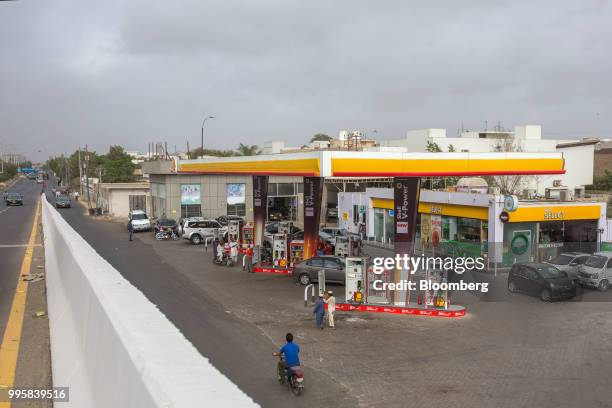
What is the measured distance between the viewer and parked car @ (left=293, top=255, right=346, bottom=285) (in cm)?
2163

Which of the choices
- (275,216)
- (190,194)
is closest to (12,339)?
(190,194)

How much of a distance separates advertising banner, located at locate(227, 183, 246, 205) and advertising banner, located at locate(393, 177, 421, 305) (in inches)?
1175

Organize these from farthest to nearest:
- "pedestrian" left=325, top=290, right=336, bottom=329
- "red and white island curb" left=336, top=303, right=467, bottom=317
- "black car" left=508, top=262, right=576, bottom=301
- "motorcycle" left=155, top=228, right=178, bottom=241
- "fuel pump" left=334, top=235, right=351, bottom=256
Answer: "motorcycle" left=155, top=228, right=178, bottom=241, "fuel pump" left=334, top=235, right=351, bottom=256, "black car" left=508, top=262, right=576, bottom=301, "red and white island curb" left=336, top=303, right=467, bottom=317, "pedestrian" left=325, top=290, right=336, bottom=329

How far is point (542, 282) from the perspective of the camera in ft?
63.4

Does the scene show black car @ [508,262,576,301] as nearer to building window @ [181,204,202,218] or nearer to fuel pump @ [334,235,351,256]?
fuel pump @ [334,235,351,256]

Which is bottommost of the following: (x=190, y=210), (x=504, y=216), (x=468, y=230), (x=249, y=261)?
(x=249, y=261)

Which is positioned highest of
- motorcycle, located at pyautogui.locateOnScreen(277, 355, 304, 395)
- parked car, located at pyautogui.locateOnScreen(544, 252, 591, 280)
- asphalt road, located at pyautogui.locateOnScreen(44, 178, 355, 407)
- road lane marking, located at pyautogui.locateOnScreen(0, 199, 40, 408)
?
road lane marking, located at pyautogui.locateOnScreen(0, 199, 40, 408)

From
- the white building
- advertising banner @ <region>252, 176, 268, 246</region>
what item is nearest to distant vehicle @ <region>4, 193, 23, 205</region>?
the white building

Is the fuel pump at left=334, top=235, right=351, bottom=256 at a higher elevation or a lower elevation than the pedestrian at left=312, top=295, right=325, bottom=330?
higher

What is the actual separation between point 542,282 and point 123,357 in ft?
59.8

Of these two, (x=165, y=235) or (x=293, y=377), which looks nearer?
(x=293, y=377)

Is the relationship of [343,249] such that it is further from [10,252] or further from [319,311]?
[10,252]

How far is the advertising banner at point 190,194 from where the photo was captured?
146 ft

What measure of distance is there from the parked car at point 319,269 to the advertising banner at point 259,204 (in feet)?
19.5
